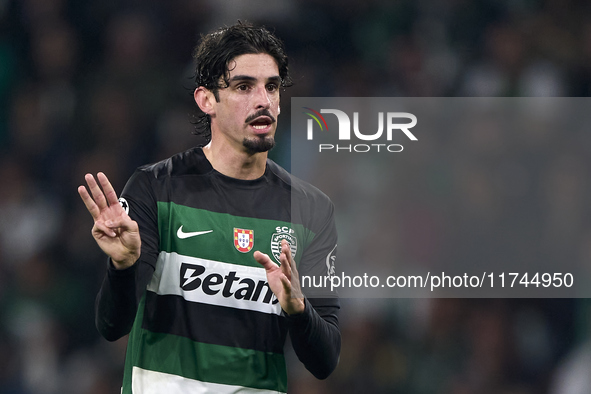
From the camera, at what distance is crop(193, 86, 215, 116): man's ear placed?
3.33 meters

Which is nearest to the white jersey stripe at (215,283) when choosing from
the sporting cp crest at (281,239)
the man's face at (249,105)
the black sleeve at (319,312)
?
the sporting cp crest at (281,239)

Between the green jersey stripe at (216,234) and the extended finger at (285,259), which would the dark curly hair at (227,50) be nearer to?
the green jersey stripe at (216,234)

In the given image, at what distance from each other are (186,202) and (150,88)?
285cm

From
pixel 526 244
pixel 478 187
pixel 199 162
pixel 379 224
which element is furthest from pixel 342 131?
pixel 199 162

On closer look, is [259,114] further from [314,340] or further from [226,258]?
[314,340]

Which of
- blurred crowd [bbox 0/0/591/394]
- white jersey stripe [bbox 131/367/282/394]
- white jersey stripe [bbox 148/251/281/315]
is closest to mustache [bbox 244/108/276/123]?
white jersey stripe [bbox 148/251/281/315]

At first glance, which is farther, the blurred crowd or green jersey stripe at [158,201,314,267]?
the blurred crowd

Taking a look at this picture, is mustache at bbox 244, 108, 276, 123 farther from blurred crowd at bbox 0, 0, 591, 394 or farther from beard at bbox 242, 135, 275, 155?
blurred crowd at bbox 0, 0, 591, 394

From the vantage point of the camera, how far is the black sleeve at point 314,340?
111 inches

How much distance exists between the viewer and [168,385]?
9.63 feet

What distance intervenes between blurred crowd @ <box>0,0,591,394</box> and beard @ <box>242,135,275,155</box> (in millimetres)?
1984

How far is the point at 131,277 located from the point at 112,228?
0.19m

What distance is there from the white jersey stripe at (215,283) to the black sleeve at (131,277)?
83 millimetres

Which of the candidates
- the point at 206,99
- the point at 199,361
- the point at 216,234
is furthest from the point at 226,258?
the point at 206,99
